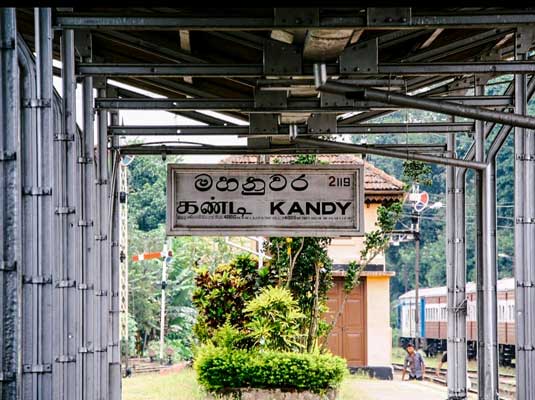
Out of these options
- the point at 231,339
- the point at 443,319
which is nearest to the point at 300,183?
the point at 231,339

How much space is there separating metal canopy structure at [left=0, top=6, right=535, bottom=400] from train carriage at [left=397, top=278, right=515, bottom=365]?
10970mm

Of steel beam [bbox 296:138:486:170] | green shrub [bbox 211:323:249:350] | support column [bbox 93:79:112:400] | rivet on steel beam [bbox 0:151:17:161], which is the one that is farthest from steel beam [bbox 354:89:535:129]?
green shrub [bbox 211:323:249:350]

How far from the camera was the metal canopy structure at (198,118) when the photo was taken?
9.38 metres

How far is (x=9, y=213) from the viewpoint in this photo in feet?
24.9

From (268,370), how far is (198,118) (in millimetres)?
5071

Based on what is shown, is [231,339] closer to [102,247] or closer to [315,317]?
[315,317]

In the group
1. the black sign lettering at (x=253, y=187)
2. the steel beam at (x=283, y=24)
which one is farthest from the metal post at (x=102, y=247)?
the steel beam at (x=283, y=24)

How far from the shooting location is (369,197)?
3334 centimetres

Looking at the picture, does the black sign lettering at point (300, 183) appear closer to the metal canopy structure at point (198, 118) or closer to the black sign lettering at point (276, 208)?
the black sign lettering at point (276, 208)

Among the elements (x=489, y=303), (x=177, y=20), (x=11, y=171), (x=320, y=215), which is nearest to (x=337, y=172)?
(x=320, y=215)

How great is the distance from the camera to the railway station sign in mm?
14109

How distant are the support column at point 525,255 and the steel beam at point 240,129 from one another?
3301mm

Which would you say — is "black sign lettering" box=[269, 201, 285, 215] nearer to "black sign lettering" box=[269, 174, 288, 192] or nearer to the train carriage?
"black sign lettering" box=[269, 174, 288, 192]

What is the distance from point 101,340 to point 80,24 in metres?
5.56
